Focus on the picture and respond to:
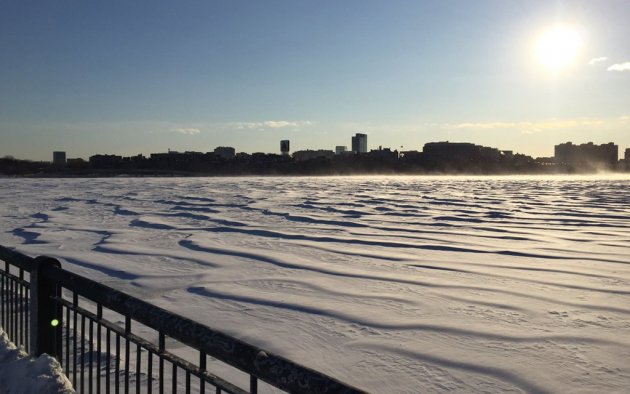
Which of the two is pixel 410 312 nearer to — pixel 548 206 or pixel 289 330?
pixel 289 330

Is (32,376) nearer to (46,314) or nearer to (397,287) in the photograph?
(46,314)

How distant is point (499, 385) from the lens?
418cm

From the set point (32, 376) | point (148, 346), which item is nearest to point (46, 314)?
point (32, 376)

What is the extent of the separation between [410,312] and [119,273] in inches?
172

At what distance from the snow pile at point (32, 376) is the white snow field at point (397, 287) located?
1.92 metres

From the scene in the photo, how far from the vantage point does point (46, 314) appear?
3684 mm

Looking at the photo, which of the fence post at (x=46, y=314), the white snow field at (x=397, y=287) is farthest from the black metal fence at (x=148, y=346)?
the white snow field at (x=397, y=287)

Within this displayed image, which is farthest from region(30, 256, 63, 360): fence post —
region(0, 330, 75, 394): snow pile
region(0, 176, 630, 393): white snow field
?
region(0, 176, 630, 393): white snow field

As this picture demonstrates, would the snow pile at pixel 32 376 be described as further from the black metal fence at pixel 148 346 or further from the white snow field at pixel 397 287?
the white snow field at pixel 397 287

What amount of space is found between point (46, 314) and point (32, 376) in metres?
0.39

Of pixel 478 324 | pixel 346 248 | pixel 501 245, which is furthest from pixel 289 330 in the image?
pixel 501 245

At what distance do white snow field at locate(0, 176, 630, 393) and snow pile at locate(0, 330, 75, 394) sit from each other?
1920mm

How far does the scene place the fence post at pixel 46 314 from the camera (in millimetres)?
3661

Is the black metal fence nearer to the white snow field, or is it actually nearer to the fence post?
the fence post
